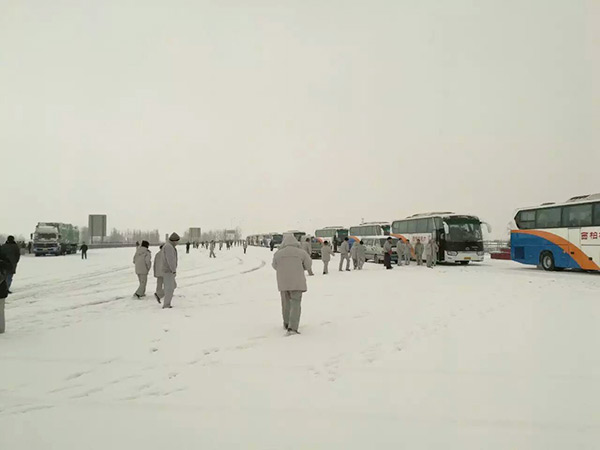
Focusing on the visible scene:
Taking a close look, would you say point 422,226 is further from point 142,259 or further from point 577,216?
point 142,259

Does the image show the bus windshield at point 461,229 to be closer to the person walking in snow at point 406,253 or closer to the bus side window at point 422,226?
the bus side window at point 422,226

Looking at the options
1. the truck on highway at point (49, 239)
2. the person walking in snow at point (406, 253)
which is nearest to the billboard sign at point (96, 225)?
the truck on highway at point (49, 239)

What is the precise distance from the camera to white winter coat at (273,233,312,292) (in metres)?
7.20

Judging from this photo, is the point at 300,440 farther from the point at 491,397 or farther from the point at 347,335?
the point at 347,335

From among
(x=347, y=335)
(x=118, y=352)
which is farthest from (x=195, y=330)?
(x=347, y=335)

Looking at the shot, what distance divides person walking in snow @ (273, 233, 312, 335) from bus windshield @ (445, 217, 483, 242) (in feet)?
68.1

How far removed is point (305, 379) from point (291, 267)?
253cm

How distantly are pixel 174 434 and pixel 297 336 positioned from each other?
12.2ft

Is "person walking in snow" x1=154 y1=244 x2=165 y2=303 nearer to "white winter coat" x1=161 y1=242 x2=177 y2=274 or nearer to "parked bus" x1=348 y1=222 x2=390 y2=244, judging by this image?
"white winter coat" x1=161 y1=242 x2=177 y2=274

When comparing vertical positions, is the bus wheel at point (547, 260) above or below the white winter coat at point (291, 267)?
below

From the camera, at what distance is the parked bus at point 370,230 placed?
3781cm

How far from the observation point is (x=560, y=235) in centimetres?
2086

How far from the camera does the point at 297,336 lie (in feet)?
23.5

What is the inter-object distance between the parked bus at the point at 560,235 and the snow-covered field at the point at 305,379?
11.7 m
